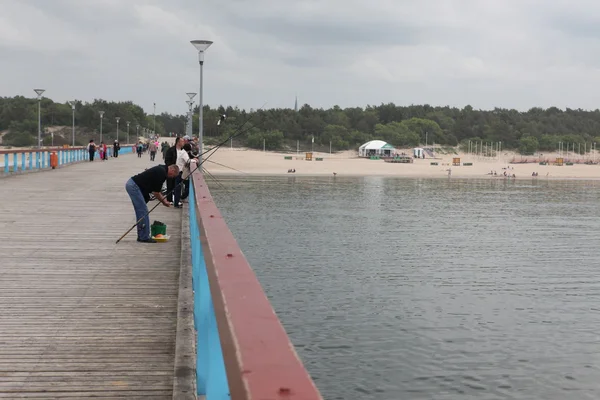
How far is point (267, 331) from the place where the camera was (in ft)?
7.83

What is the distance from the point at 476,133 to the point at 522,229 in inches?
4465

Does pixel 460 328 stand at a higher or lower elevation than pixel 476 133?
lower

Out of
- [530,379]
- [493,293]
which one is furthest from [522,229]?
[530,379]

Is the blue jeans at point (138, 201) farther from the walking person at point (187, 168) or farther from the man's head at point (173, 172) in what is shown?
the walking person at point (187, 168)

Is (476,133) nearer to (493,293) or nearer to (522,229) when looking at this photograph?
(522,229)

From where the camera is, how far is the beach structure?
7.64 ft

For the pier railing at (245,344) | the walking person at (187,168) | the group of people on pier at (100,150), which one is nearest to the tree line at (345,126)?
the group of people on pier at (100,150)

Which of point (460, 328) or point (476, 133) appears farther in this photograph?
point (476, 133)

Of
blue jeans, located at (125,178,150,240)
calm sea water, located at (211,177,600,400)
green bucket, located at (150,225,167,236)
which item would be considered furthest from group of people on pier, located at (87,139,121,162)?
blue jeans, located at (125,178,150,240)

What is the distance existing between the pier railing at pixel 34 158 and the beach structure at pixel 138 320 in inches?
626

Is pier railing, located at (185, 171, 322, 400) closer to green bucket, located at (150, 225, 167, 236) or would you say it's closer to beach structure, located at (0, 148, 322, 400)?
beach structure, located at (0, 148, 322, 400)

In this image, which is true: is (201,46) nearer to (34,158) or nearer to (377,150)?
(34,158)

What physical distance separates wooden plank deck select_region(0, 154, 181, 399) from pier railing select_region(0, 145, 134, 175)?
1472 centimetres

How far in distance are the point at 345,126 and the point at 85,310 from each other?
413 feet
